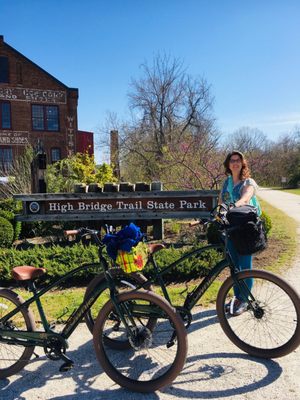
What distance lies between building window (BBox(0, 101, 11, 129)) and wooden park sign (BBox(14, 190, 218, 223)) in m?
20.0

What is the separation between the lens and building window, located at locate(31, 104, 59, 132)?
26.8m

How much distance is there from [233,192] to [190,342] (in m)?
1.65

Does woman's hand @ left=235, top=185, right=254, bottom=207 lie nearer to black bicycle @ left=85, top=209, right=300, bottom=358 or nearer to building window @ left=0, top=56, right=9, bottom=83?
black bicycle @ left=85, top=209, right=300, bottom=358

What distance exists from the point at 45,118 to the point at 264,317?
26.3 m

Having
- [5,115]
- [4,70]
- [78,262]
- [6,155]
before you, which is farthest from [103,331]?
[4,70]

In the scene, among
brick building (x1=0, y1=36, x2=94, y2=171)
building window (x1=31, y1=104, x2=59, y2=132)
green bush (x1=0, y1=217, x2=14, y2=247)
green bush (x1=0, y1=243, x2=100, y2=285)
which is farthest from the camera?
building window (x1=31, y1=104, x2=59, y2=132)

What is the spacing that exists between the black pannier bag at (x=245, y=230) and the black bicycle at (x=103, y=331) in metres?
0.96

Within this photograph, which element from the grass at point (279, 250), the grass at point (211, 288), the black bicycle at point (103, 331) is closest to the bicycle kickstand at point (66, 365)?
the black bicycle at point (103, 331)

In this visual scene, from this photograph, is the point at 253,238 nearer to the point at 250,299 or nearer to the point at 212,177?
the point at 250,299

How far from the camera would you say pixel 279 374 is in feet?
9.55

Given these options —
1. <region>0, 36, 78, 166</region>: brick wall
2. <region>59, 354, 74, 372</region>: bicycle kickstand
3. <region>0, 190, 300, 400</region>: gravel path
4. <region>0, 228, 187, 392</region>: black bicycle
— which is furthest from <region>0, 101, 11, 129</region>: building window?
<region>59, 354, 74, 372</region>: bicycle kickstand

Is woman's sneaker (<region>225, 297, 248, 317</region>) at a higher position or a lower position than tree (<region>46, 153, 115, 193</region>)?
lower

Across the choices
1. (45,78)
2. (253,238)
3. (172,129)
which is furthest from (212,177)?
(45,78)

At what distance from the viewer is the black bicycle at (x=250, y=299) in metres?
3.10
